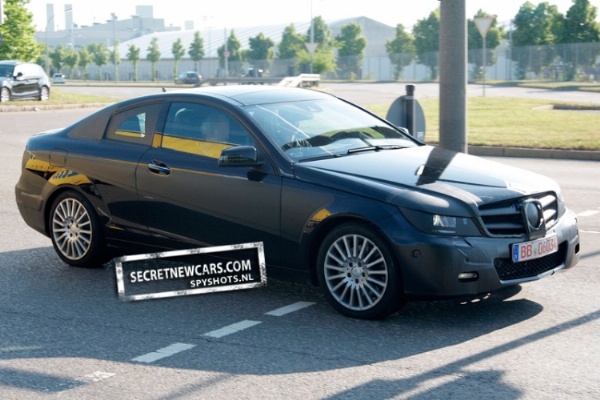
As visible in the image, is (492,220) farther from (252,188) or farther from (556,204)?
(252,188)

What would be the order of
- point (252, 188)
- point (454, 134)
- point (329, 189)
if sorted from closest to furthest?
point (329, 189)
point (252, 188)
point (454, 134)

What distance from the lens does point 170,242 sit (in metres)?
7.70

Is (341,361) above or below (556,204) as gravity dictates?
below

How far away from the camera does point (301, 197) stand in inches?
269

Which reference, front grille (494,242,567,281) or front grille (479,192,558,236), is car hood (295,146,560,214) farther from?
front grille (494,242,567,281)

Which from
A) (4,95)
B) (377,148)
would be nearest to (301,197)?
(377,148)

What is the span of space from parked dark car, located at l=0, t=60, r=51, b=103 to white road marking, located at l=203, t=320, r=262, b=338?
3082 cm

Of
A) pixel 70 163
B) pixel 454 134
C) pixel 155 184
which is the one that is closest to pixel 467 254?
pixel 155 184

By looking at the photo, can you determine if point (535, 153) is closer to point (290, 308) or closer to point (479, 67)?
point (290, 308)

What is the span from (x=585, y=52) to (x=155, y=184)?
61.2m

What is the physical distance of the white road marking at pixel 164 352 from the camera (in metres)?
5.78

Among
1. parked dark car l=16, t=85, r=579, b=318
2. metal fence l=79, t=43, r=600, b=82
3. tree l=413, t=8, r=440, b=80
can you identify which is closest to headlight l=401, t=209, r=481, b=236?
parked dark car l=16, t=85, r=579, b=318

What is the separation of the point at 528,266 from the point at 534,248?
0.13 meters

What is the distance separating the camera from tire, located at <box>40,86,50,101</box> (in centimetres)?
3801
